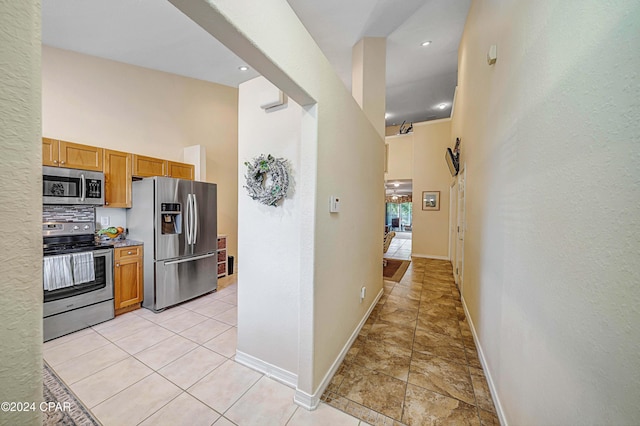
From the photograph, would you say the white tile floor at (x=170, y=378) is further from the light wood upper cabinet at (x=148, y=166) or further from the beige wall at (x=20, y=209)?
the light wood upper cabinet at (x=148, y=166)

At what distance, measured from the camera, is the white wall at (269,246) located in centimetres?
183

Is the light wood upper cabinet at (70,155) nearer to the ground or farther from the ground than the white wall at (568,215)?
farther from the ground

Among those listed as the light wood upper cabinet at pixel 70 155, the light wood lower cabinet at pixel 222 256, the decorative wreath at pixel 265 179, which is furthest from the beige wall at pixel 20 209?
the light wood lower cabinet at pixel 222 256

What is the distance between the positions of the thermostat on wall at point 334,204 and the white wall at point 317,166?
2.0 inches

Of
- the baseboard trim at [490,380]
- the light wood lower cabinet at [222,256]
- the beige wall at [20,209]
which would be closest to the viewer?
the beige wall at [20,209]

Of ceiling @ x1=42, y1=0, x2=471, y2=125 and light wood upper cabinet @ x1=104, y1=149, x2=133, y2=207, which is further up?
ceiling @ x1=42, y1=0, x2=471, y2=125

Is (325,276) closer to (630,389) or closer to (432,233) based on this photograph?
(630,389)

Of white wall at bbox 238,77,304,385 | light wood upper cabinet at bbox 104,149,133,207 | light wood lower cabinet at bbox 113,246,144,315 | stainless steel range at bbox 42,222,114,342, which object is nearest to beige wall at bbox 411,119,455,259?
white wall at bbox 238,77,304,385

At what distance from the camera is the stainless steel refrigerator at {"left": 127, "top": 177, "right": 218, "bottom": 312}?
3078 mm

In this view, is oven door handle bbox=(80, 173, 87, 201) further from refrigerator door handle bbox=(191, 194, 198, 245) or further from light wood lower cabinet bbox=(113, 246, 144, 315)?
refrigerator door handle bbox=(191, 194, 198, 245)

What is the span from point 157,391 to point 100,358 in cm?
88

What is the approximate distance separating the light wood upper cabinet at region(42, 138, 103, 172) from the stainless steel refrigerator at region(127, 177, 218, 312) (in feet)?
1.64

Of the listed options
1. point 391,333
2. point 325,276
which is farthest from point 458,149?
point 325,276

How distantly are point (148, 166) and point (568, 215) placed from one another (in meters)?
4.40
